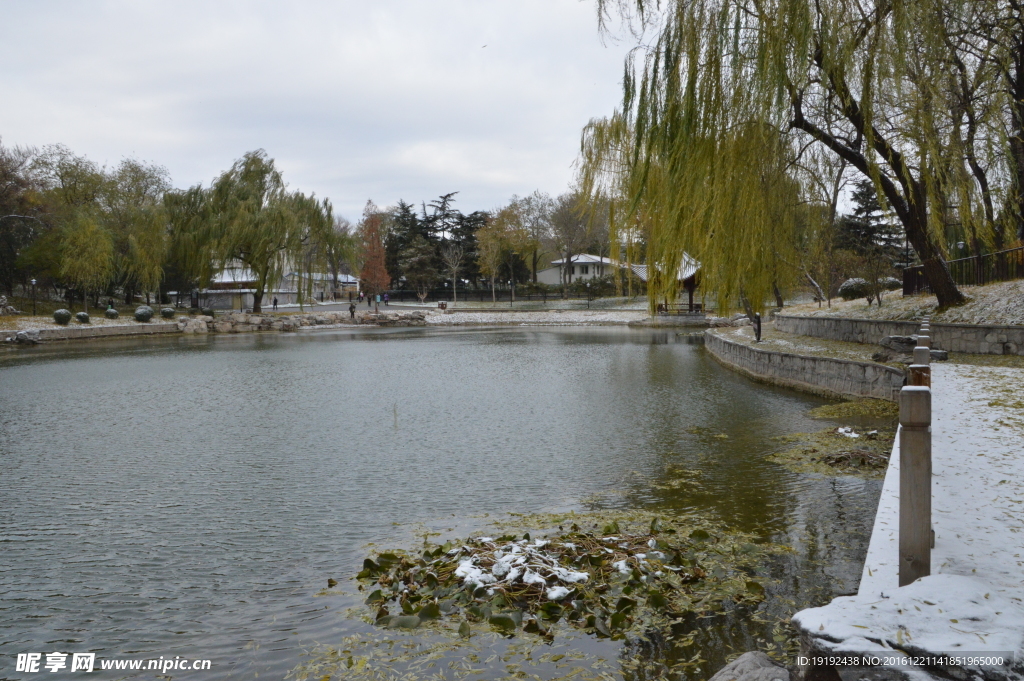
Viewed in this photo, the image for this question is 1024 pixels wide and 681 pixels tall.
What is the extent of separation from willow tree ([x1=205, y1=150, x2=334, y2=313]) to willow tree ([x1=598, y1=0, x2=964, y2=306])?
34.1 metres

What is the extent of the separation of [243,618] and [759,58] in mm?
7752

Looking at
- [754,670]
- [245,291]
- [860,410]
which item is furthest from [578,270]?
[754,670]

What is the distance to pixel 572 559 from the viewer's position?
4.97m

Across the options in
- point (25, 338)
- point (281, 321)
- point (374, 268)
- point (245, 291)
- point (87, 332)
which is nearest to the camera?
point (25, 338)

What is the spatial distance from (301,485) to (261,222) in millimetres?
34517

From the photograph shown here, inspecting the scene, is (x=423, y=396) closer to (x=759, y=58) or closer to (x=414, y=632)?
(x=759, y=58)

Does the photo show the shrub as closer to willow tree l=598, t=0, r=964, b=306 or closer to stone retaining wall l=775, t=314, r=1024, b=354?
stone retaining wall l=775, t=314, r=1024, b=354

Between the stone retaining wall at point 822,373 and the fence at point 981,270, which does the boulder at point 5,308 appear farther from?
the fence at point 981,270

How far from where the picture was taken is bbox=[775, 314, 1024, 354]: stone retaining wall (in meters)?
11.8

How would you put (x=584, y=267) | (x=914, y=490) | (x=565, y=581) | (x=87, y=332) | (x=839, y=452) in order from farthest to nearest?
(x=584, y=267), (x=87, y=332), (x=839, y=452), (x=565, y=581), (x=914, y=490)

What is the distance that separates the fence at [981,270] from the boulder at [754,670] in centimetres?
1547

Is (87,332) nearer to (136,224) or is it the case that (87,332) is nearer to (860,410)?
(136,224)

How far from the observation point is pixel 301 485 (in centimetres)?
806

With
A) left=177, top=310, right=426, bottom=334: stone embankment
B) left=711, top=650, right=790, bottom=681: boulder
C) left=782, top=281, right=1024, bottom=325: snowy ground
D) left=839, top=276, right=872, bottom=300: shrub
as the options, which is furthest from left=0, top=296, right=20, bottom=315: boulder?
left=711, top=650, right=790, bottom=681: boulder
